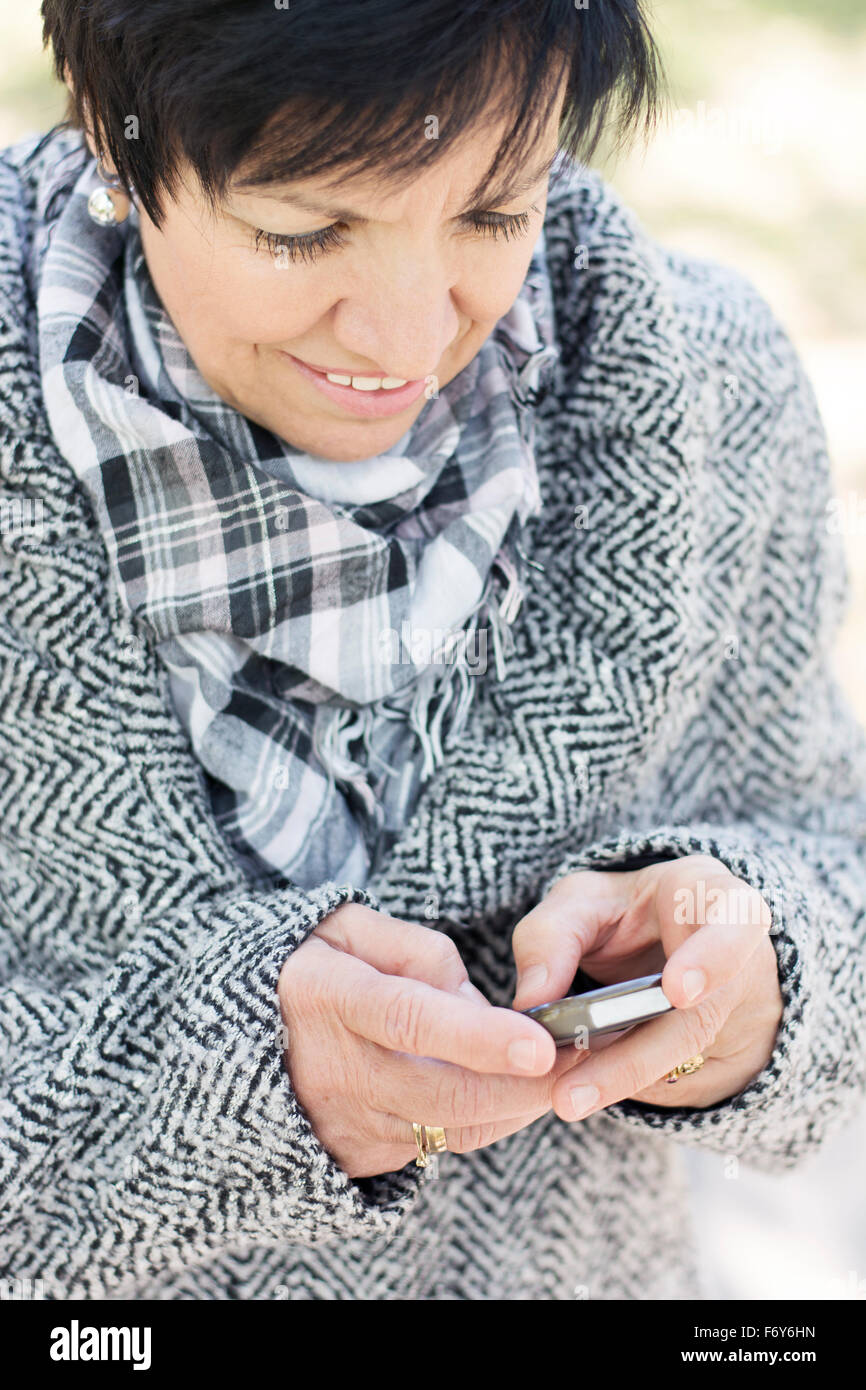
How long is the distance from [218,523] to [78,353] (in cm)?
24

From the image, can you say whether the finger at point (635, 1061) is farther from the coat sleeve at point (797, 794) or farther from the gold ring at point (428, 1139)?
the coat sleeve at point (797, 794)

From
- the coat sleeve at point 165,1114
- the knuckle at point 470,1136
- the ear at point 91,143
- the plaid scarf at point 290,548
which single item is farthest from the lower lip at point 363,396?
the knuckle at point 470,1136

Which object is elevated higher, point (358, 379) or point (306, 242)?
point (306, 242)

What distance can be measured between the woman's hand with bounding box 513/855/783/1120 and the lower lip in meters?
0.56

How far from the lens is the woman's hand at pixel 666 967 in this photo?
3.88 feet

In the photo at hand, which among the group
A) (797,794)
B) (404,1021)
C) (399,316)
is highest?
(399,316)

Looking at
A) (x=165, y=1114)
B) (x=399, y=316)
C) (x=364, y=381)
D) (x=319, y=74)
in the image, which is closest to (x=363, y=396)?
(x=364, y=381)

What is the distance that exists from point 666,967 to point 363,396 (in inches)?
26.2

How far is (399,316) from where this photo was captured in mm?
1199

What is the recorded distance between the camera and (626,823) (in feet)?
5.33

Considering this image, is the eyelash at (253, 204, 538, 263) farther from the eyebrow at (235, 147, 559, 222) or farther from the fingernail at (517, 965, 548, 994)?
the fingernail at (517, 965, 548, 994)

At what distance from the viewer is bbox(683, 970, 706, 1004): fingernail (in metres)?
1.11

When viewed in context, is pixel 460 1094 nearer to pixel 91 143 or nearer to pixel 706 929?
pixel 706 929
